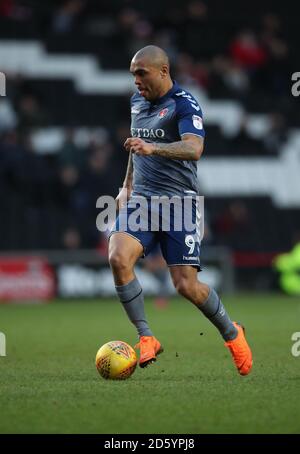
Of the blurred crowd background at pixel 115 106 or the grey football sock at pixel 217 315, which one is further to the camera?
the blurred crowd background at pixel 115 106

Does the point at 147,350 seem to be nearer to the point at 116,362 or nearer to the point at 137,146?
the point at 116,362

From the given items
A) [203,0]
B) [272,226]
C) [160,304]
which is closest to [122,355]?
[160,304]

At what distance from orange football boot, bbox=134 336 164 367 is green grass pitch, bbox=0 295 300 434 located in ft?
0.45

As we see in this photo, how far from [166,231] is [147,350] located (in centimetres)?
87

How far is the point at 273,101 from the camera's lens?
23.2m

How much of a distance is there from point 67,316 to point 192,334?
340 centimetres

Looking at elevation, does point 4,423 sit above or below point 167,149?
below

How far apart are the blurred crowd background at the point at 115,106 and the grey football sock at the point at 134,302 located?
36.2 feet

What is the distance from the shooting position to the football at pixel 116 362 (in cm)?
753

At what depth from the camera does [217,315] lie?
780 centimetres

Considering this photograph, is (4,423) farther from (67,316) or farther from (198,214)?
(67,316)
